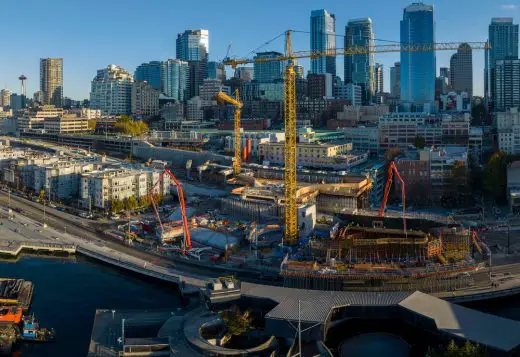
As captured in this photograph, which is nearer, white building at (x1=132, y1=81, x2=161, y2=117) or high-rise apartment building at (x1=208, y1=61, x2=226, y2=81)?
white building at (x1=132, y1=81, x2=161, y2=117)

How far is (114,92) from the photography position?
228ft

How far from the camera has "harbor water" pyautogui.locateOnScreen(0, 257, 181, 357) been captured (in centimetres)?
1397

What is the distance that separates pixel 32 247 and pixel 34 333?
25.7 feet

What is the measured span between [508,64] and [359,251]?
47643 mm

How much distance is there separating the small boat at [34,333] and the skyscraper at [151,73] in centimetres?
8106

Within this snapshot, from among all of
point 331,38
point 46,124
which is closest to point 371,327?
point 46,124

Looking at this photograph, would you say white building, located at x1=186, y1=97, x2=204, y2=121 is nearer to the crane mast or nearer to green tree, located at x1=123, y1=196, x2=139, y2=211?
green tree, located at x1=123, y1=196, x2=139, y2=211

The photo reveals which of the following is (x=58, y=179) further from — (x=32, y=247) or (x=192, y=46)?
(x=192, y=46)

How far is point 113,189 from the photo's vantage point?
27.3 m

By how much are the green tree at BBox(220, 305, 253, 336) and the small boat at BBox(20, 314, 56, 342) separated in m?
4.09

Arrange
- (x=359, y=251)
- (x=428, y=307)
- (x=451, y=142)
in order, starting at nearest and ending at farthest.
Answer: (x=428, y=307) < (x=359, y=251) < (x=451, y=142)

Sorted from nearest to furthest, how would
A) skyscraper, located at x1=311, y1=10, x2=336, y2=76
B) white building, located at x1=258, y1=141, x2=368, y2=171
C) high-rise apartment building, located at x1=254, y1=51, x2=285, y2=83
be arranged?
white building, located at x1=258, y1=141, x2=368, y2=171
high-rise apartment building, located at x1=254, y1=51, x2=285, y2=83
skyscraper, located at x1=311, y1=10, x2=336, y2=76

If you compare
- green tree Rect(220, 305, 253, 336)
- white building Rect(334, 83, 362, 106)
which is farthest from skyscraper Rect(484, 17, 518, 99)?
green tree Rect(220, 305, 253, 336)

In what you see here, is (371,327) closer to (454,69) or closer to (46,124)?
(46,124)
